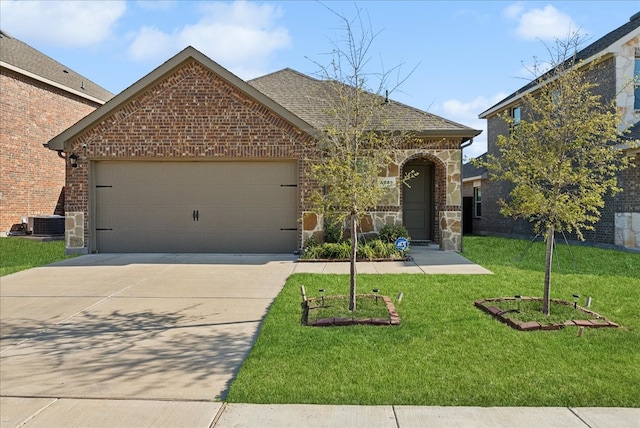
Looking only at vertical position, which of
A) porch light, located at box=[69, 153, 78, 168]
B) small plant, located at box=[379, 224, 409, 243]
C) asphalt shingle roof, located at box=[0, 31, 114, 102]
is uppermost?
asphalt shingle roof, located at box=[0, 31, 114, 102]

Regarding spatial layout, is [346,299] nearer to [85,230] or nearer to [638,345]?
[638,345]

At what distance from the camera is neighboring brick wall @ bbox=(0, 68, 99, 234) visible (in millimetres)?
19266

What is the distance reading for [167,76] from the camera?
12719 millimetres

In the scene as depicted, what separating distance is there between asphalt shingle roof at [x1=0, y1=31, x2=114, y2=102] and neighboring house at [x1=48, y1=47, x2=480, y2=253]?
1010 centimetres

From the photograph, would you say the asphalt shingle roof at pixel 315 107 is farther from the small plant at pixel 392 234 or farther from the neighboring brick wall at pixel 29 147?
the neighboring brick wall at pixel 29 147

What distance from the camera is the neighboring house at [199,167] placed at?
12688mm

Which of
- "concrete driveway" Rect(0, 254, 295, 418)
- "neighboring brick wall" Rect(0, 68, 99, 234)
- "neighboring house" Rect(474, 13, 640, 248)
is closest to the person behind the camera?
"concrete driveway" Rect(0, 254, 295, 418)

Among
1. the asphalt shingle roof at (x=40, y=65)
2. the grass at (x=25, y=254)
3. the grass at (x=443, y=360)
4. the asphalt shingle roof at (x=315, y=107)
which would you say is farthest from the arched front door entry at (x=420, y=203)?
the asphalt shingle roof at (x=40, y=65)

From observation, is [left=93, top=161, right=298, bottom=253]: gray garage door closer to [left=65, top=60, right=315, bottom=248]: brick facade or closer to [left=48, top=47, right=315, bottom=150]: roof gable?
[left=65, top=60, right=315, bottom=248]: brick facade

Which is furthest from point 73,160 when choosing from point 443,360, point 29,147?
point 443,360

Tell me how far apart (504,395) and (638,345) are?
224cm

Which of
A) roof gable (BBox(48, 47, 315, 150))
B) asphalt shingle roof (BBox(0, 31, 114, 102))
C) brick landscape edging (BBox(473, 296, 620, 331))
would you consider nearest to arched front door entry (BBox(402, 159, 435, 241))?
roof gable (BBox(48, 47, 315, 150))

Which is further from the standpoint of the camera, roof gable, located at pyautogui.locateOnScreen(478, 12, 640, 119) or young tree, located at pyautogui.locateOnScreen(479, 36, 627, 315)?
roof gable, located at pyautogui.locateOnScreen(478, 12, 640, 119)

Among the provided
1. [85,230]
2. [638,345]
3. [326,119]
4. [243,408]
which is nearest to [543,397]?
[638,345]
